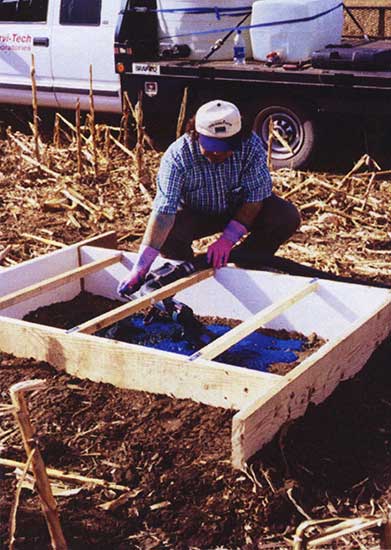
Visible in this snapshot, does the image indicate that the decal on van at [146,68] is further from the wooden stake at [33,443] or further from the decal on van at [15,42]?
the wooden stake at [33,443]

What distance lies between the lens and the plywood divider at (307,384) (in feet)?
11.8

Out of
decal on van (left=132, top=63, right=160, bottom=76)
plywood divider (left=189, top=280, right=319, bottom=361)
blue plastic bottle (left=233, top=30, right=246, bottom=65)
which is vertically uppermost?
blue plastic bottle (left=233, top=30, right=246, bottom=65)

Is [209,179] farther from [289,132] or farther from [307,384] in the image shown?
[289,132]

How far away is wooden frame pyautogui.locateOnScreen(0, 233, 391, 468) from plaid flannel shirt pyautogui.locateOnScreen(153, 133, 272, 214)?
426mm

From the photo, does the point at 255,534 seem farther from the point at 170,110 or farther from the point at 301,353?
the point at 170,110

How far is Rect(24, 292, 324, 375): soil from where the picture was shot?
195 inches

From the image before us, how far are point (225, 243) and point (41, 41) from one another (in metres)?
6.30

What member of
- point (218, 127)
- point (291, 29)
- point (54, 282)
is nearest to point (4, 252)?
point (54, 282)

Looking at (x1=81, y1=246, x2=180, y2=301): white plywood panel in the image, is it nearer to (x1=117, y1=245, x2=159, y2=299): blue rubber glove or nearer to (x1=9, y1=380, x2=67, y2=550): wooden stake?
(x1=117, y1=245, x2=159, y2=299): blue rubber glove

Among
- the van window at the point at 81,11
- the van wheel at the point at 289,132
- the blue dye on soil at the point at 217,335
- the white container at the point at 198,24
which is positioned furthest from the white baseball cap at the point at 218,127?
the van window at the point at 81,11

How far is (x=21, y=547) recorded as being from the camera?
3.26 m

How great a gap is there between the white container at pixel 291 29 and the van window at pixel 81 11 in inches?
75.4

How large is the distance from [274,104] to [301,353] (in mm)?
4781

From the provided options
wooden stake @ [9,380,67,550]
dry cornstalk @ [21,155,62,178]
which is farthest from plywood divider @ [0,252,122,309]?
dry cornstalk @ [21,155,62,178]
